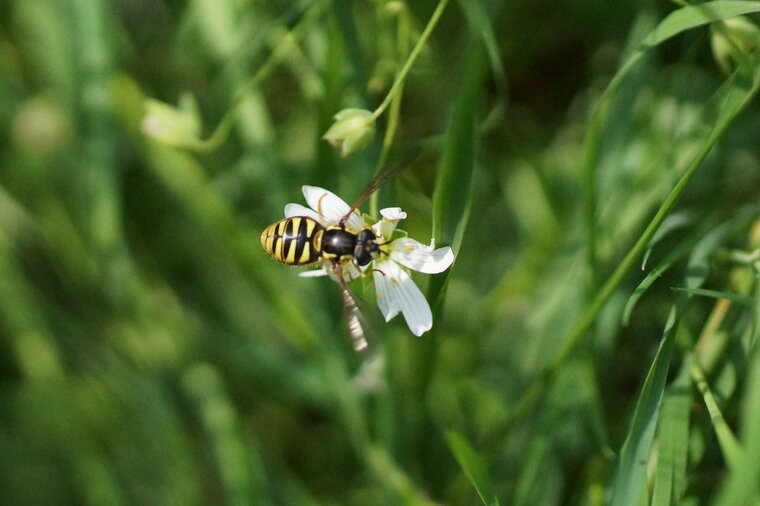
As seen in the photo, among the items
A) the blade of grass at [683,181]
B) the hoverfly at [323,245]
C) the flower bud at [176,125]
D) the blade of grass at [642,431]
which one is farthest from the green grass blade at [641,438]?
the flower bud at [176,125]

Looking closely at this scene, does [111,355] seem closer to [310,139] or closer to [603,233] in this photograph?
[310,139]

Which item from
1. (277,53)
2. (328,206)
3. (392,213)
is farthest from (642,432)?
(277,53)

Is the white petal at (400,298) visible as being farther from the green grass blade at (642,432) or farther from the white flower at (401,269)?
the green grass blade at (642,432)

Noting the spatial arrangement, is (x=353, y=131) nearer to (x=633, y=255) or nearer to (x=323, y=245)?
(x=323, y=245)

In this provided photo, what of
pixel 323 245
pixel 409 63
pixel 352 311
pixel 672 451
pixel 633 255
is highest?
pixel 409 63

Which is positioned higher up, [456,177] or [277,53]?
[277,53]

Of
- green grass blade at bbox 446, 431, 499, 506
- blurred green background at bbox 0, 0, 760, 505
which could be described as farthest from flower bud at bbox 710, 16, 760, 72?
green grass blade at bbox 446, 431, 499, 506
